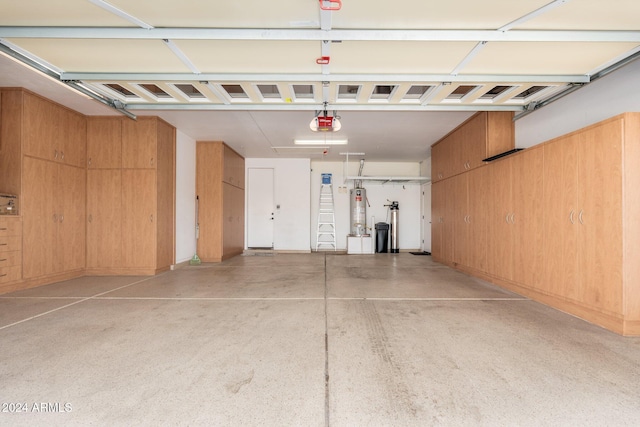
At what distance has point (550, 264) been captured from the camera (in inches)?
133

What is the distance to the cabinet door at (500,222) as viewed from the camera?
4164 millimetres

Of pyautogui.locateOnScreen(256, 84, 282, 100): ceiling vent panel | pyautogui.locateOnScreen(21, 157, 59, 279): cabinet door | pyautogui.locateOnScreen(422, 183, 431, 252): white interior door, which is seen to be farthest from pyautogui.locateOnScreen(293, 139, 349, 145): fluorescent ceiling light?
pyautogui.locateOnScreen(21, 157, 59, 279): cabinet door

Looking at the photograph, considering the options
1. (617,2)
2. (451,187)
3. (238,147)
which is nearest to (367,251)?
(451,187)

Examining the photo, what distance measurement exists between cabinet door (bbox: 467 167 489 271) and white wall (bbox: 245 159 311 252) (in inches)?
189

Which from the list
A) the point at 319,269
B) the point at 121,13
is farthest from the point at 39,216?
the point at 319,269

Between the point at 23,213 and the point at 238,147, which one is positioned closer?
the point at 23,213

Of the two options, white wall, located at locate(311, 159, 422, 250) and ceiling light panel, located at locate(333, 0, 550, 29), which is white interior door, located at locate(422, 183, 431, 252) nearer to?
white wall, located at locate(311, 159, 422, 250)

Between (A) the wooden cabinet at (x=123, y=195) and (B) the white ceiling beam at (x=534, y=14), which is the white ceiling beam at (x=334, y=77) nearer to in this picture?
(B) the white ceiling beam at (x=534, y=14)

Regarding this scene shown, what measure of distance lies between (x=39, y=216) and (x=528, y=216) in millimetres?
6705

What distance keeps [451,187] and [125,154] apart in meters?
6.18

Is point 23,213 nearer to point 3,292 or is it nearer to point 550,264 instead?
point 3,292

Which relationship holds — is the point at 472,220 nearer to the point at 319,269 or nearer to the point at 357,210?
the point at 319,269

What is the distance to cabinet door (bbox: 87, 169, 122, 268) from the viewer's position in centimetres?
525

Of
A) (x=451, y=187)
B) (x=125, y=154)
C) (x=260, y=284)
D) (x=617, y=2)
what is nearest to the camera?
(x=617, y=2)
